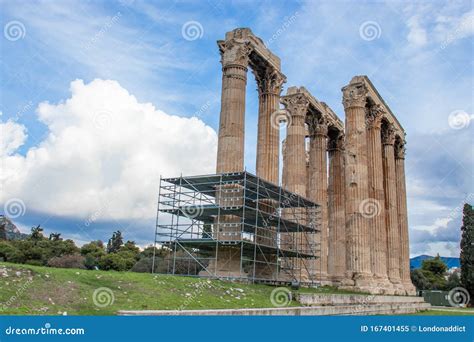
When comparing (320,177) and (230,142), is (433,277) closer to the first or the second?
(320,177)

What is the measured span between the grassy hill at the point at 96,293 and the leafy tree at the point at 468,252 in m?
45.6

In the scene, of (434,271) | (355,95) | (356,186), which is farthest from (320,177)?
(434,271)

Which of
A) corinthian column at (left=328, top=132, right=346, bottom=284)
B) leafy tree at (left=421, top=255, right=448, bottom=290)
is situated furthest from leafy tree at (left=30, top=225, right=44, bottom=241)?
leafy tree at (left=421, top=255, right=448, bottom=290)

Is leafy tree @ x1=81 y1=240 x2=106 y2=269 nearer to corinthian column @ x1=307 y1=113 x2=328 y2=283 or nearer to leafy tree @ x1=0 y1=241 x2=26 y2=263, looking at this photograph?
leafy tree @ x1=0 y1=241 x2=26 y2=263

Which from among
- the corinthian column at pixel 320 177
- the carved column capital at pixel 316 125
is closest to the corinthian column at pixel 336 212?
the corinthian column at pixel 320 177

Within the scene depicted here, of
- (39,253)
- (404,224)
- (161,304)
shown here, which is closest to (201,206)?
(161,304)

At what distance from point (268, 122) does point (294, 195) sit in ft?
Answer: 17.7

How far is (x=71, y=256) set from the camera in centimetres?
5306

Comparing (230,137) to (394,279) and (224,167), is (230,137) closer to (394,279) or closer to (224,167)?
(224,167)

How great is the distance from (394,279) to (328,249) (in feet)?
21.1

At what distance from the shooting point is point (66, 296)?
12.6m

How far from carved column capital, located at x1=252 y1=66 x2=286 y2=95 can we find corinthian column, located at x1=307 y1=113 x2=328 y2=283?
999cm

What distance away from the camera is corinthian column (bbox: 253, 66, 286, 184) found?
1206 inches

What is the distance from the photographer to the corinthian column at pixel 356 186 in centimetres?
3440
